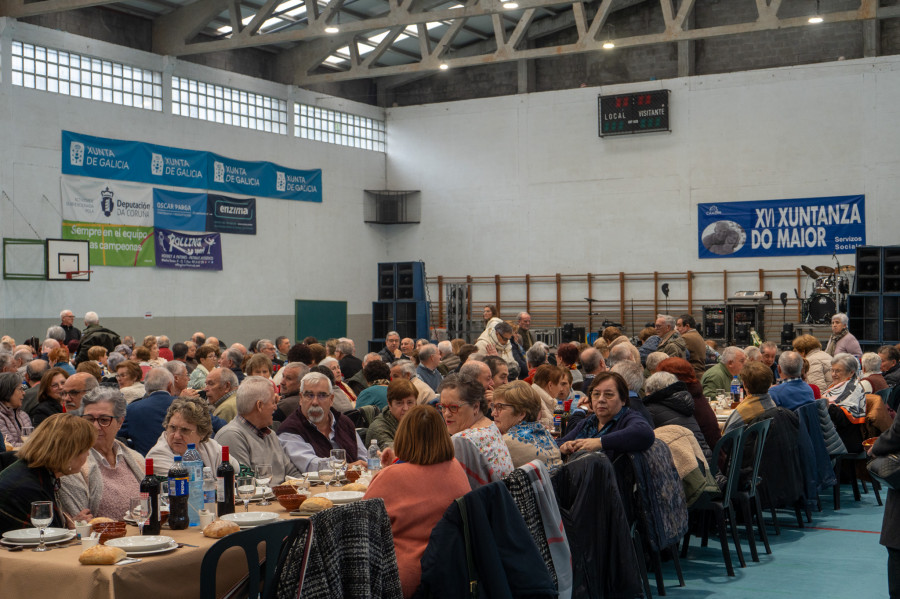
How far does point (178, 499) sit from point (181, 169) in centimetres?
1424

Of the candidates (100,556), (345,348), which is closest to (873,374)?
(345,348)

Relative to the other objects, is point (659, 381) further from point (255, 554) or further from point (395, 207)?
point (395, 207)

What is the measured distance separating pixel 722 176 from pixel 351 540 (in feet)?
54.1

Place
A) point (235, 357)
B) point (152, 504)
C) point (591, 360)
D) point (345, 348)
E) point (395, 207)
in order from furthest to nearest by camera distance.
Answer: point (395, 207) → point (345, 348) → point (235, 357) → point (591, 360) → point (152, 504)

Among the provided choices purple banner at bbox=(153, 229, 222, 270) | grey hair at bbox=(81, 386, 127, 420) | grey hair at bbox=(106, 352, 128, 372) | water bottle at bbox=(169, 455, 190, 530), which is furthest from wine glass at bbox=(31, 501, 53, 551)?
purple banner at bbox=(153, 229, 222, 270)

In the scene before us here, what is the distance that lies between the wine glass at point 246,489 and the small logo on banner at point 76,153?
12.6 meters

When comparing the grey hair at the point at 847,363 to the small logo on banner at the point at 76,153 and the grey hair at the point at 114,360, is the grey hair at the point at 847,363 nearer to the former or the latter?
the grey hair at the point at 114,360

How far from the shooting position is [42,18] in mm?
14625

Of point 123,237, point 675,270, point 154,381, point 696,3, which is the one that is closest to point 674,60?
point 696,3

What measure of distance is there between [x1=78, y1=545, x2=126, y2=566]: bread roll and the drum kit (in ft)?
48.6

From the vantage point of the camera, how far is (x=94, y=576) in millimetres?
2830

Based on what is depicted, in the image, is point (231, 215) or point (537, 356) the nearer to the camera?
point (537, 356)

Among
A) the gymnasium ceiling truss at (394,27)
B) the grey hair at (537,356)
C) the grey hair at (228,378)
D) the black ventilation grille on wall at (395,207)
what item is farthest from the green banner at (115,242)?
the grey hair at (228,378)

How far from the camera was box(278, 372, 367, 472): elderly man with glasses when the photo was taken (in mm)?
5012
